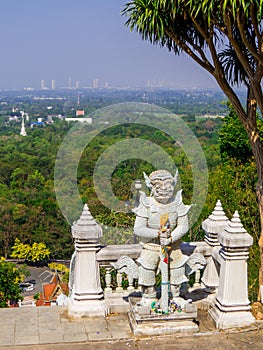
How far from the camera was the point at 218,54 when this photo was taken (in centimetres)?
986

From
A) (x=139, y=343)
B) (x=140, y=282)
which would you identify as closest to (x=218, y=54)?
(x=140, y=282)

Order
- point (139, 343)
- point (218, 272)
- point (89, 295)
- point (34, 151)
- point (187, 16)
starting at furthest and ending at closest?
point (34, 151)
point (187, 16)
point (218, 272)
point (89, 295)
point (139, 343)

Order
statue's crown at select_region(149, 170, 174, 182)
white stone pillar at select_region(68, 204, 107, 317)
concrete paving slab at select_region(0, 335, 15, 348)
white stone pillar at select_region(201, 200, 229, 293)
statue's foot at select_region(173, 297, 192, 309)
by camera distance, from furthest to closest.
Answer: white stone pillar at select_region(201, 200, 229, 293)
white stone pillar at select_region(68, 204, 107, 317)
statue's foot at select_region(173, 297, 192, 309)
statue's crown at select_region(149, 170, 174, 182)
concrete paving slab at select_region(0, 335, 15, 348)

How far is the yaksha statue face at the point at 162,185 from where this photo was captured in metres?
6.39

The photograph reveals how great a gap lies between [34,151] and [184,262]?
7535cm

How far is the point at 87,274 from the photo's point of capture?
22.7 ft

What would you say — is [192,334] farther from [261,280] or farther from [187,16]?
[187,16]

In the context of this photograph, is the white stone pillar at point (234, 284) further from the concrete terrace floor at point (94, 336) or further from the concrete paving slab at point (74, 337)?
the concrete paving slab at point (74, 337)

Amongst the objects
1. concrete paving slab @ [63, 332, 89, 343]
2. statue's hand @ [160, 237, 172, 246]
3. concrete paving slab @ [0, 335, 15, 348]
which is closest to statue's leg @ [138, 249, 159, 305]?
statue's hand @ [160, 237, 172, 246]

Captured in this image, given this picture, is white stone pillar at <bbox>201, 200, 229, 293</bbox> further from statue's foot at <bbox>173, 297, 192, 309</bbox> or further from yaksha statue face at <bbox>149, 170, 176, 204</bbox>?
yaksha statue face at <bbox>149, 170, 176, 204</bbox>

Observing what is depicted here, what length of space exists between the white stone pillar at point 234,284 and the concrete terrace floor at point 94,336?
137 millimetres

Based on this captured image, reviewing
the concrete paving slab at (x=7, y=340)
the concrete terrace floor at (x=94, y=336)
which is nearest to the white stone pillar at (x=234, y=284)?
the concrete terrace floor at (x=94, y=336)

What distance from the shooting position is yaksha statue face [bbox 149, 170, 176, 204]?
6391 mm

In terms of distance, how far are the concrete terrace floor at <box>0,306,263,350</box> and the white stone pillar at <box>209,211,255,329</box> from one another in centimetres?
14
